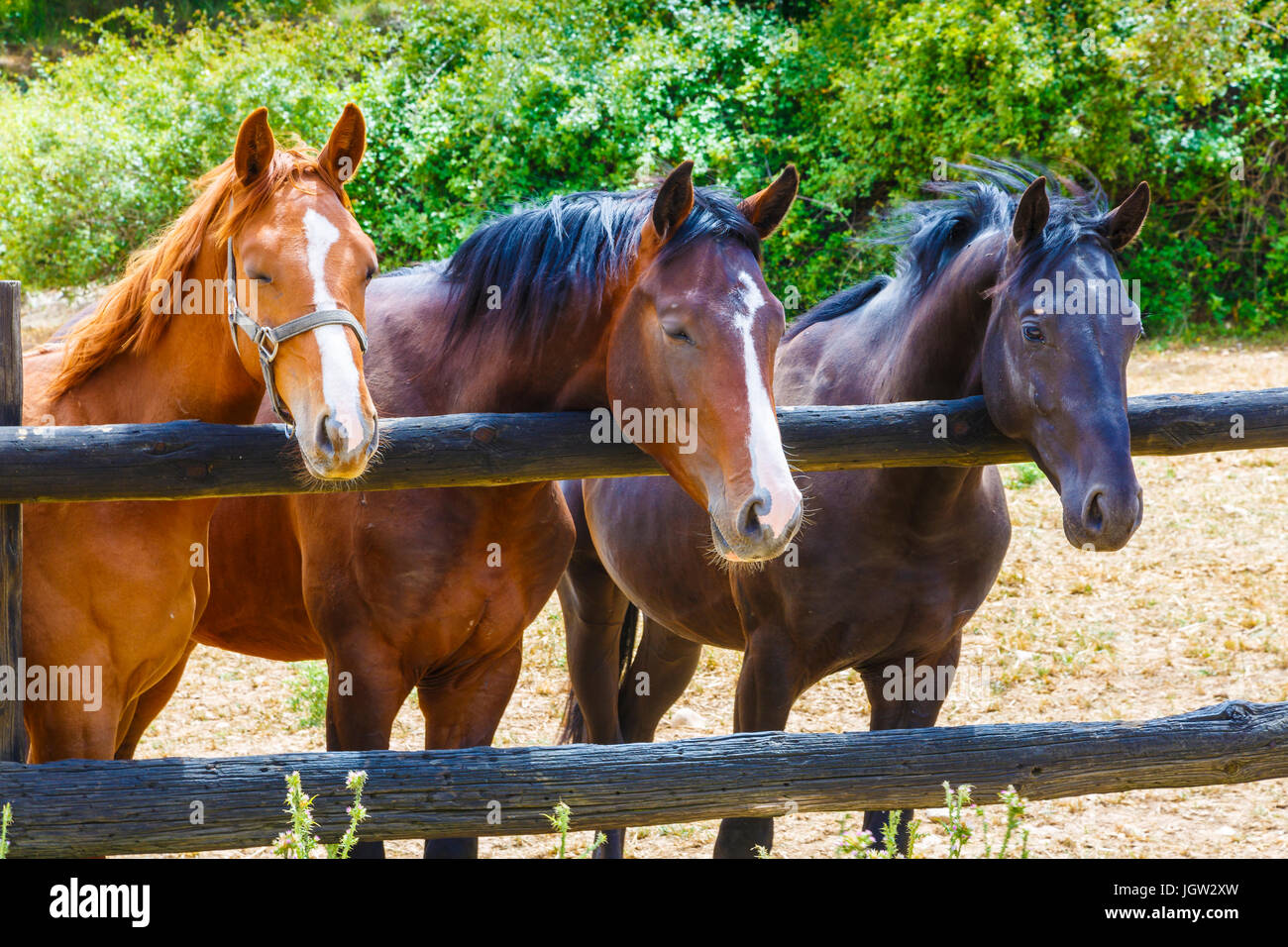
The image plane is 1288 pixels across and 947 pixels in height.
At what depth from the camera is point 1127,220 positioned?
3059 mm

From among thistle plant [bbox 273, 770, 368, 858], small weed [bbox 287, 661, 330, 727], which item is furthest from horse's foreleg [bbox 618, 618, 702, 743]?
thistle plant [bbox 273, 770, 368, 858]

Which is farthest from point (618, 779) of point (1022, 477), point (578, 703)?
point (1022, 477)

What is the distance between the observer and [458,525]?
2936mm

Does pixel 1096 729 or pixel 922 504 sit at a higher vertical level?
pixel 922 504

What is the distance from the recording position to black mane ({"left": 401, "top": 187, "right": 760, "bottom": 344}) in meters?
2.74

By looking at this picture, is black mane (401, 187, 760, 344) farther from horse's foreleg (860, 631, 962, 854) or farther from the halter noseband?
horse's foreleg (860, 631, 962, 854)

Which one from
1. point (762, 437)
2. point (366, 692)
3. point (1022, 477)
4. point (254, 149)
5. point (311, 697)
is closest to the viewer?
point (762, 437)

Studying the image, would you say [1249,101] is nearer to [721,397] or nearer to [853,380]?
[853,380]

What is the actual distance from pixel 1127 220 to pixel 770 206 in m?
1.02

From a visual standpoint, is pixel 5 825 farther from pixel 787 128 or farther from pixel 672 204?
pixel 787 128

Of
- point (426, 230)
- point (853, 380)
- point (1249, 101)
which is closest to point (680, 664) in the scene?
point (853, 380)

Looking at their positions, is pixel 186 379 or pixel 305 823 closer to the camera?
pixel 305 823

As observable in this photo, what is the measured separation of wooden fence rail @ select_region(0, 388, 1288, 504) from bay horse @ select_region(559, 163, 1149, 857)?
0.18 metres
